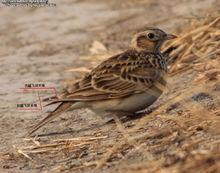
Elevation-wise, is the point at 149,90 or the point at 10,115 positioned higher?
the point at 149,90

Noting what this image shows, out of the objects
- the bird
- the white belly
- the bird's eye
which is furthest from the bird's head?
the white belly

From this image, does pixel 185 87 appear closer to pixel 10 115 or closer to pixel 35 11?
pixel 10 115

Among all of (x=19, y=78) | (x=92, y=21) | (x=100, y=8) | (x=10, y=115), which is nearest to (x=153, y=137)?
(x=10, y=115)

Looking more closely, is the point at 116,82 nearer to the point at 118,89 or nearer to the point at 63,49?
the point at 118,89

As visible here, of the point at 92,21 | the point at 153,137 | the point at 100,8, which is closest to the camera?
the point at 153,137

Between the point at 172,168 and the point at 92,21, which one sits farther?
the point at 92,21

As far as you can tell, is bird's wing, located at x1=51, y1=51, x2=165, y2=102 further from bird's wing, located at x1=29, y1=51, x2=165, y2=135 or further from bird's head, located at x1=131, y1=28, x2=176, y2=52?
bird's head, located at x1=131, y1=28, x2=176, y2=52

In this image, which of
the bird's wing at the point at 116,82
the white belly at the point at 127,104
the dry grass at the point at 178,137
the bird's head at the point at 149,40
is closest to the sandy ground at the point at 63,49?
the dry grass at the point at 178,137

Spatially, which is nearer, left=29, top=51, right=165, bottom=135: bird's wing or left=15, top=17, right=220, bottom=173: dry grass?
left=15, top=17, right=220, bottom=173: dry grass

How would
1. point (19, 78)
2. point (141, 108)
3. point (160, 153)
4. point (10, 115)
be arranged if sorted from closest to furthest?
point (160, 153)
point (141, 108)
point (10, 115)
point (19, 78)

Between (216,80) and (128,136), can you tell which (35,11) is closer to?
(216,80)
